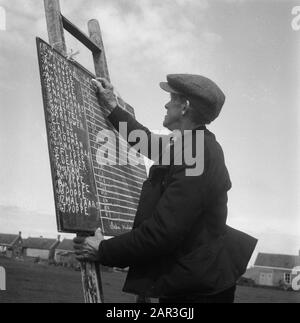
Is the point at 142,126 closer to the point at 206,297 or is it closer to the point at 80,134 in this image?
the point at 80,134

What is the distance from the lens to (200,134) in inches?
93.7

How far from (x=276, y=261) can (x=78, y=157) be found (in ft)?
217

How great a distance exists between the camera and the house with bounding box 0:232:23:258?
77.2 metres

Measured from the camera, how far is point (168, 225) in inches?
81.0

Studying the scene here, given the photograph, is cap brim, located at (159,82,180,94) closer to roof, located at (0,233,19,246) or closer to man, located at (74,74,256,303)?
man, located at (74,74,256,303)

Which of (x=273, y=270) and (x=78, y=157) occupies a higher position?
(x=78, y=157)

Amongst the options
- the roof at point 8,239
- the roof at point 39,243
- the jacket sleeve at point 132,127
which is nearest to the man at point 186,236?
the jacket sleeve at point 132,127

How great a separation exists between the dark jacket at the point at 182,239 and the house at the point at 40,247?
251 ft

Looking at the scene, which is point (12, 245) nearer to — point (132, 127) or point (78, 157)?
→ point (132, 127)

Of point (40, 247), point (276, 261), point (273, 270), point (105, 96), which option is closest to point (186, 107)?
point (105, 96)

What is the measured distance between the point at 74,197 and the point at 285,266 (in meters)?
66.0

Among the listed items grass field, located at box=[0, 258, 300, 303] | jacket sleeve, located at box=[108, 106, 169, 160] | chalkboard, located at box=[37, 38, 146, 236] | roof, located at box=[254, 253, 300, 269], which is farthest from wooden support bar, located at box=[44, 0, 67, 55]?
roof, located at box=[254, 253, 300, 269]

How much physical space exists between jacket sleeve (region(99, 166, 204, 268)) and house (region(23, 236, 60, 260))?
7658cm
